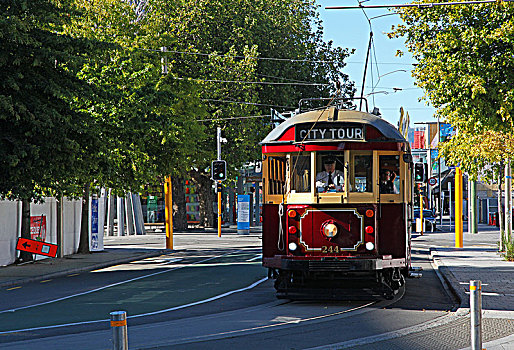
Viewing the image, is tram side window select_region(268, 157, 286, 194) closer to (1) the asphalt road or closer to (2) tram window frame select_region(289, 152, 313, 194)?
(2) tram window frame select_region(289, 152, 313, 194)

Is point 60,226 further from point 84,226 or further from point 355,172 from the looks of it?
point 355,172

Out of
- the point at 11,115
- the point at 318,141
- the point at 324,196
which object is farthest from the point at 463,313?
the point at 11,115

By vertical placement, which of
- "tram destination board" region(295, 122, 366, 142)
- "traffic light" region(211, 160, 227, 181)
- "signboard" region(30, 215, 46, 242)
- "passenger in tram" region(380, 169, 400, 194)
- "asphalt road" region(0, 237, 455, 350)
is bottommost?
"asphalt road" region(0, 237, 455, 350)

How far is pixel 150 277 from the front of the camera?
19953 millimetres

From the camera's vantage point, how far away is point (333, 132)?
13.7 metres

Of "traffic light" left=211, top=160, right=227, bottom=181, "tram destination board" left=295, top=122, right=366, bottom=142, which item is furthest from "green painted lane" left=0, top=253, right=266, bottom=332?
"traffic light" left=211, top=160, right=227, bottom=181

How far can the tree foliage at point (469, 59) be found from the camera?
19188mm

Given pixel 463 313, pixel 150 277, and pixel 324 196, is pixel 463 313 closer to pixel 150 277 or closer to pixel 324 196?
pixel 324 196

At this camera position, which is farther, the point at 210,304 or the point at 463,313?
the point at 210,304

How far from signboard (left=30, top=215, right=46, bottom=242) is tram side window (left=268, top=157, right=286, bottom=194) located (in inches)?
522

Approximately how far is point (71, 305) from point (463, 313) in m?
7.44

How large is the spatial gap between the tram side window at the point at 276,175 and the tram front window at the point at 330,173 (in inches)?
27.4

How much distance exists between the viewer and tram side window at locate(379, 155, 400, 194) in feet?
44.8

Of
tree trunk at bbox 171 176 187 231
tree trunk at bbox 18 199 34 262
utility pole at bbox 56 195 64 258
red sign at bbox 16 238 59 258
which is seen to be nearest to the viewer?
red sign at bbox 16 238 59 258
